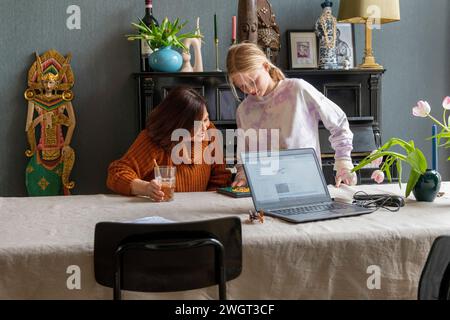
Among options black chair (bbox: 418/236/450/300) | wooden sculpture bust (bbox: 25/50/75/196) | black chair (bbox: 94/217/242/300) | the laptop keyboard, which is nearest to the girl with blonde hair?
the laptop keyboard

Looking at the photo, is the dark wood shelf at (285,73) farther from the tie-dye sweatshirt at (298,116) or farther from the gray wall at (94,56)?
the tie-dye sweatshirt at (298,116)

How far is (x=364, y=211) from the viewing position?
177cm

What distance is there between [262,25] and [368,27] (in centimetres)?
68

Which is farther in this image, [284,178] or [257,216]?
[284,178]

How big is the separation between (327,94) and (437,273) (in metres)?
2.48

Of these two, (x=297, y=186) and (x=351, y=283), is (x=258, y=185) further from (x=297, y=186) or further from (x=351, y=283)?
(x=351, y=283)

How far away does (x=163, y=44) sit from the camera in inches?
135

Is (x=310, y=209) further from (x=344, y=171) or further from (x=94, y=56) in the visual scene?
(x=94, y=56)

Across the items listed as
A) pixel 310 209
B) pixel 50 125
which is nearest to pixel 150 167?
pixel 310 209

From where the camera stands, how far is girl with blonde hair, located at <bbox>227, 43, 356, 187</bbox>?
7.47ft

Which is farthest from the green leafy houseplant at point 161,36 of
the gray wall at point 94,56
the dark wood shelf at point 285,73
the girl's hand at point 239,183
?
the girl's hand at point 239,183

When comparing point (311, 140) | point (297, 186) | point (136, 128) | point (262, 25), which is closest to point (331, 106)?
point (311, 140)
